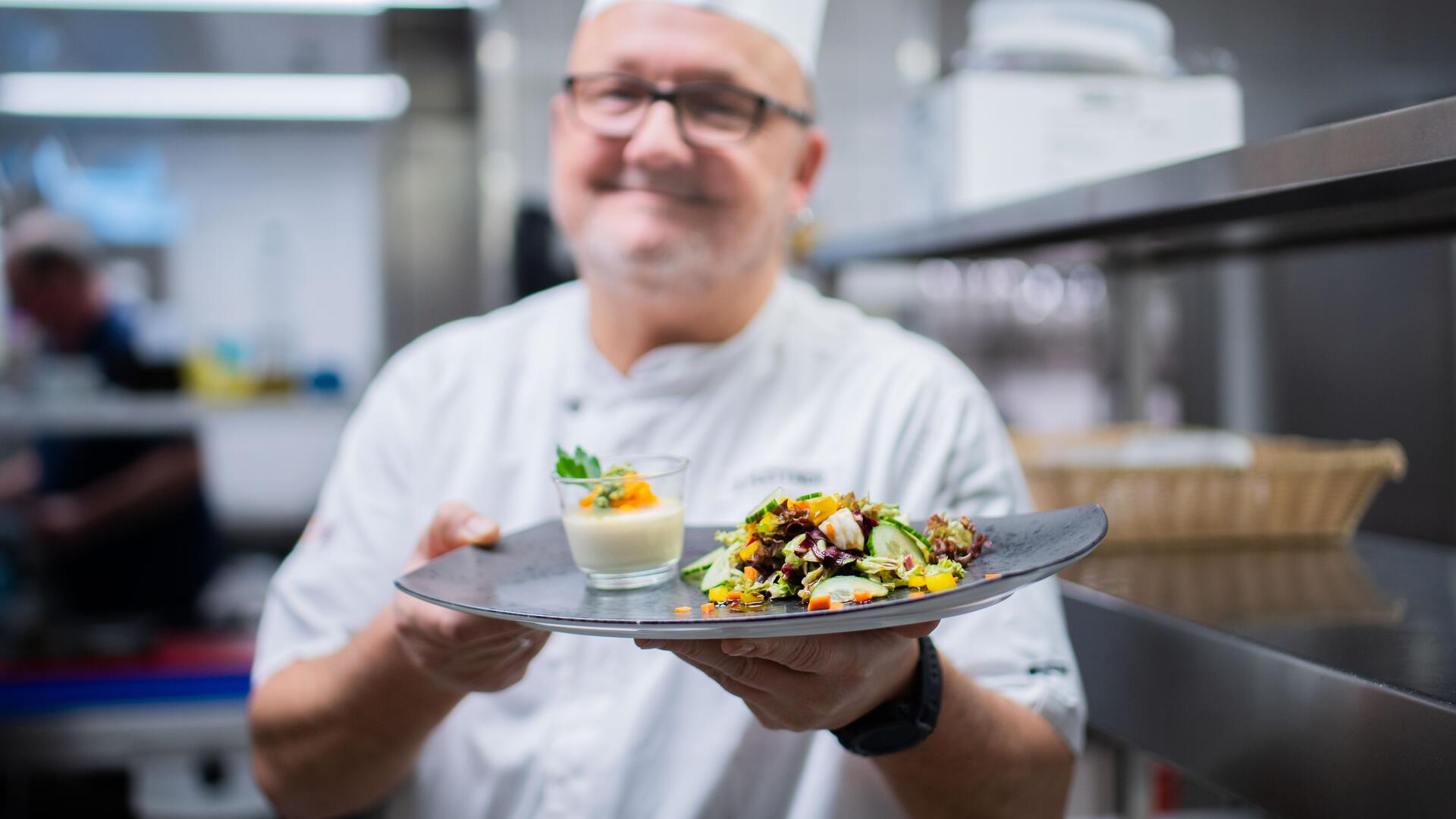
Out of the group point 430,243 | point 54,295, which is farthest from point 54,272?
point 430,243

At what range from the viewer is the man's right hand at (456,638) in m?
0.92

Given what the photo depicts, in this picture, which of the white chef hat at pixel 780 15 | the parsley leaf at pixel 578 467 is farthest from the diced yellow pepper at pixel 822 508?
the white chef hat at pixel 780 15

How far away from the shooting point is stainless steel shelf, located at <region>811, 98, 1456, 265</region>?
71 centimetres

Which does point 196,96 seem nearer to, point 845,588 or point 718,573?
point 718,573

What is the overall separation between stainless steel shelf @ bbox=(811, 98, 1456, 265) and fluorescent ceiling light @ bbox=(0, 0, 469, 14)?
170 centimetres

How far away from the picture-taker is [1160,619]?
1.04 metres

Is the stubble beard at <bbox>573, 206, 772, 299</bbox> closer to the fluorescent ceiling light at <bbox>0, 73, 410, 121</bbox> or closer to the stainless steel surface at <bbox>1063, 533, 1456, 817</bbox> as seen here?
the stainless steel surface at <bbox>1063, 533, 1456, 817</bbox>

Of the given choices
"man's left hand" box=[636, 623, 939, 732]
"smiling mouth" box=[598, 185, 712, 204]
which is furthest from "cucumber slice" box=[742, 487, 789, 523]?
"smiling mouth" box=[598, 185, 712, 204]

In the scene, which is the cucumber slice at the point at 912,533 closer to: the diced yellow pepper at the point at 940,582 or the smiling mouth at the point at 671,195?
the diced yellow pepper at the point at 940,582

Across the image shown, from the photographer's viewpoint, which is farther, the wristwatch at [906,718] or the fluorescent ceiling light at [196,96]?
the fluorescent ceiling light at [196,96]

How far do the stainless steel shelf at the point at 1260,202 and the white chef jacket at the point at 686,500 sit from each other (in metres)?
0.20

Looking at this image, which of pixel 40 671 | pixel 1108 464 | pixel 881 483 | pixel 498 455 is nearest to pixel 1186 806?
pixel 1108 464

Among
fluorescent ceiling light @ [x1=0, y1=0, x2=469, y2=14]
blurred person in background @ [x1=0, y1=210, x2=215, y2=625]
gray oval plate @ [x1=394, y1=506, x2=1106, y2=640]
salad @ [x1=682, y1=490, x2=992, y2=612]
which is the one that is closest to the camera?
gray oval plate @ [x1=394, y1=506, x2=1106, y2=640]

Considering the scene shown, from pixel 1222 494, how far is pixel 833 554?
0.85 m
